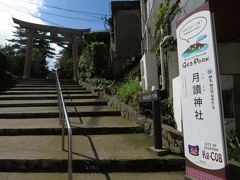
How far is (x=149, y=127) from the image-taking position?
6.44 meters

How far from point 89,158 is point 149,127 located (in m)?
1.60

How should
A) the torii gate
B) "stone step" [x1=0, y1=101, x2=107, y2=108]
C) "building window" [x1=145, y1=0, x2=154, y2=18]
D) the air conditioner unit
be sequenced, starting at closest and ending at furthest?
1. the air conditioner unit
2. "stone step" [x1=0, y1=101, x2=107, y2=108]
3. "building window" [x1=145, y1=0, x2=154, y2=18]
4. the torii gate

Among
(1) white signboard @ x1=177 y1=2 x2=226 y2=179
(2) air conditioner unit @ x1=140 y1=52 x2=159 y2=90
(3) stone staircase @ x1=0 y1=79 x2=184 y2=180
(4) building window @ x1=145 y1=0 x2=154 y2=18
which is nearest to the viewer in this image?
(1) white signboard @ x1=177 y1=2 x2=226 y2=179

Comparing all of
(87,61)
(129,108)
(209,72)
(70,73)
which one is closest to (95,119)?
(129,108)

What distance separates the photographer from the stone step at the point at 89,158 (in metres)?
5.17

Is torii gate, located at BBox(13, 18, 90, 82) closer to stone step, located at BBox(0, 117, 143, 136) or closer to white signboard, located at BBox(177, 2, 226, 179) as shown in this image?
stone step, located at BBox(0, 117, 143, 136)

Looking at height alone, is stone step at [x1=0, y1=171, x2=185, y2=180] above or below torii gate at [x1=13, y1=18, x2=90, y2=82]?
below

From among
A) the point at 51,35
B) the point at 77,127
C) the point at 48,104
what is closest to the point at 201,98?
the point at 77,127

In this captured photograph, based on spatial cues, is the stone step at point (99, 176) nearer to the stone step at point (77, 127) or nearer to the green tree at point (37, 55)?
the stone step at point (77, 127)

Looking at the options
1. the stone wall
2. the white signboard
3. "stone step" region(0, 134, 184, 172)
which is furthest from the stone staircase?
the white signboard

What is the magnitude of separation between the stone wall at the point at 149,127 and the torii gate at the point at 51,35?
10.1 metres

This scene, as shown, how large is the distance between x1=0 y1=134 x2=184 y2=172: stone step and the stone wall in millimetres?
274

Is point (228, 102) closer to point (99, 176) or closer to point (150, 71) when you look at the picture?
point (150, 71)

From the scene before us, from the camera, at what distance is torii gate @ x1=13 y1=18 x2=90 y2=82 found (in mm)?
19297
